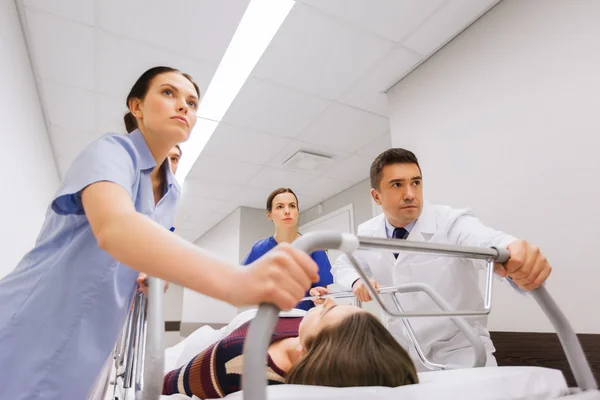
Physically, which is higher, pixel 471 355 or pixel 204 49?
pixel 204 49

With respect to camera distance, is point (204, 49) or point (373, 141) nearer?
point (204, 49)

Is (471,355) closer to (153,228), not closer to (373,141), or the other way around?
(153,228)

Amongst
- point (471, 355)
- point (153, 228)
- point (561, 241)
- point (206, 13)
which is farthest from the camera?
point (206, 13)

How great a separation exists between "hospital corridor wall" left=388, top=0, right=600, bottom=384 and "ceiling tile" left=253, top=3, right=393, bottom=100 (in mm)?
581

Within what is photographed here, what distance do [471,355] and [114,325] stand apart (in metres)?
1.39

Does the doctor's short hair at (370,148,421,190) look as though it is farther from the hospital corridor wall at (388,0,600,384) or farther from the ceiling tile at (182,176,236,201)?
the ceiling tile at (182,176,236,201)

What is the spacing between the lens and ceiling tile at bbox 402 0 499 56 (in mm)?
2350

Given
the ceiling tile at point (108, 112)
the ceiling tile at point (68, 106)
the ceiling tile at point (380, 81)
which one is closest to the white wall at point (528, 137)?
the ceiling tile at point (380, 81)

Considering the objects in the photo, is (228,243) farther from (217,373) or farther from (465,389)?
(465,389)

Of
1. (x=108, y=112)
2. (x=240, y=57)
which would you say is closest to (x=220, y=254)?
(x=108, y=112)

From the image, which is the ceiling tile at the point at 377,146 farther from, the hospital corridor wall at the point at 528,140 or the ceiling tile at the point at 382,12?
the ceiling tile at the point at 382,12

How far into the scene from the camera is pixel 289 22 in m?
2.43

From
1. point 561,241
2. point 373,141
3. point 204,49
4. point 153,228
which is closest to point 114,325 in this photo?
point 153,228

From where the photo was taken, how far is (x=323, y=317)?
1.19 metres
